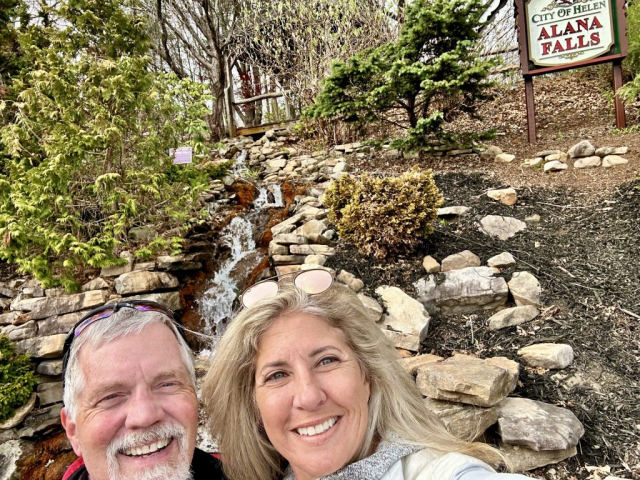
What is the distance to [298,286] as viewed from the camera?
5.46 feet

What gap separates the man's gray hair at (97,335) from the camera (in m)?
1.45

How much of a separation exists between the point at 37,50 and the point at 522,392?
6.72 meters

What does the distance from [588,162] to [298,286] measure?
630 cm

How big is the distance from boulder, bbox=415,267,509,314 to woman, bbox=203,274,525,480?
2.48 metres

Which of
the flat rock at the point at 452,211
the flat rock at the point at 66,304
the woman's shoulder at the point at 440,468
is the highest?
the flat rock at the point at 452,211

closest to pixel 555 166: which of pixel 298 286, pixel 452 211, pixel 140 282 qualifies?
pixel 452 211

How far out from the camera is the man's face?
1357 millimetres

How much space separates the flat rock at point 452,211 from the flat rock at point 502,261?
1.08 meters

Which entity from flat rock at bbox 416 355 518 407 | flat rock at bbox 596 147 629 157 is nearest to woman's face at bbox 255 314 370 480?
flat rock at bbox 416 355 518 407

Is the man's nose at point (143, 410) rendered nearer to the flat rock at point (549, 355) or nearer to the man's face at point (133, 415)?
the man's face at point (133, 415)

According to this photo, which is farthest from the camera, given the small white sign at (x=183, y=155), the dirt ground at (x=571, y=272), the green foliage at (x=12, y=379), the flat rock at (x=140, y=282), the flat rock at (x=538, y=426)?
the small white sign at (x=183, y=155)

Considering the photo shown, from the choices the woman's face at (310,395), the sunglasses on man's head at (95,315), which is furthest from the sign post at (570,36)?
the sunglasses on man's head at (95,315)

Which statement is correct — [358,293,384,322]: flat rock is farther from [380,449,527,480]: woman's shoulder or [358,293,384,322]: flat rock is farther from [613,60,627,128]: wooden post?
[613,60,627,128]: wooden post

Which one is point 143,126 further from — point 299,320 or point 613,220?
point 613,220
